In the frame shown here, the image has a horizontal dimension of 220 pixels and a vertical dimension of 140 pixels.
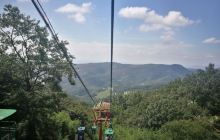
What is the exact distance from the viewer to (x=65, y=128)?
42.8 metres

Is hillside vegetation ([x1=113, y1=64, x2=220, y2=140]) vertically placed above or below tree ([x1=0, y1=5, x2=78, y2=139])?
below

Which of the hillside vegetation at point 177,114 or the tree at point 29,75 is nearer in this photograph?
the tree at point 29,75

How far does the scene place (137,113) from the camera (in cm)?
8844

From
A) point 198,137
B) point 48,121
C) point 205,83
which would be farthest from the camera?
point 205,83

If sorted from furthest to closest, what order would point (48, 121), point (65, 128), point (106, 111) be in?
point (65, 128), point (48, 121), point (106, 111)

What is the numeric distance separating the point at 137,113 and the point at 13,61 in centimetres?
6020

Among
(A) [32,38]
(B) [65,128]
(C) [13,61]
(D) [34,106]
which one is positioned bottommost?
(B) [65,128]

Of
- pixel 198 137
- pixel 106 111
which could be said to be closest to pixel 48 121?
pixel 106 111

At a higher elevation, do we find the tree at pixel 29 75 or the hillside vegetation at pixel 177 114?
the tree at pixel 29 75

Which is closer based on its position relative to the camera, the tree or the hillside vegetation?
the tree

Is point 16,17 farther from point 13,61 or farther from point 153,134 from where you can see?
point 153,134

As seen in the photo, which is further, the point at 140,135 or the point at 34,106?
the point at 140,135

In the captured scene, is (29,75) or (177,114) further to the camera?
(177,114)

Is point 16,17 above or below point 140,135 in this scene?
above
